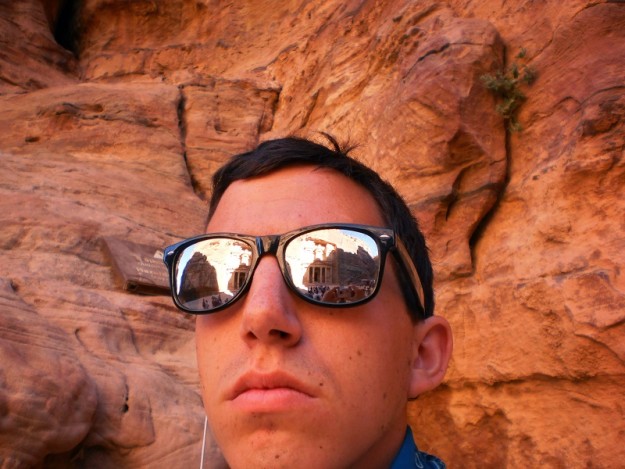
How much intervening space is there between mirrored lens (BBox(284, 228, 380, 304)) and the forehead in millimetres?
105

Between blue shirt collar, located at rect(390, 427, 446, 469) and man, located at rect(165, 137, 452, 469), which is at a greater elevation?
man, located at rect(165, 137, 452, 469)

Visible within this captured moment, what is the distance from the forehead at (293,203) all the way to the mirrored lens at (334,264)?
10cm

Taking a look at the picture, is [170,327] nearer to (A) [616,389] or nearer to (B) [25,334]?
(B) [25,334]

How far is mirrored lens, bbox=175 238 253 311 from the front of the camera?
1.60 m

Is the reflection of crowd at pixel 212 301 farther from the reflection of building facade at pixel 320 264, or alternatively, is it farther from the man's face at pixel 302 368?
the reflection of building facade at pixel 320 264

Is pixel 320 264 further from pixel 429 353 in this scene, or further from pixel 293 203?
pixel 429 353

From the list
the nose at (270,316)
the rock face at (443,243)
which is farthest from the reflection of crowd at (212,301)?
the rock face at (443,243)

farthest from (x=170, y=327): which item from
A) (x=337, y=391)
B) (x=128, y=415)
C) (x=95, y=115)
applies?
(x=95, y=115)

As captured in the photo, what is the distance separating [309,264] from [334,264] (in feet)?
0.25

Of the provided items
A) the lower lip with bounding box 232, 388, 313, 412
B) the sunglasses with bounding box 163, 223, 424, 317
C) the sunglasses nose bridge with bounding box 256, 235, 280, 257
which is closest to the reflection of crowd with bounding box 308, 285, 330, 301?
the sunglasses with bounding box 163, 223, 424, 317

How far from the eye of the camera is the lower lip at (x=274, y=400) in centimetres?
135

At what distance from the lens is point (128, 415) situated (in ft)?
11.7

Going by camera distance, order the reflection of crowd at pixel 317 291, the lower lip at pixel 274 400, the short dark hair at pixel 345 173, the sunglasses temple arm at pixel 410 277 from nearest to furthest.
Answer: the lower lip at pixel 274 400
the reflection of crowd at pixel 317 291
the sunglasses temple arm at pixel 410 277
the short dark hair at pixel 345 173

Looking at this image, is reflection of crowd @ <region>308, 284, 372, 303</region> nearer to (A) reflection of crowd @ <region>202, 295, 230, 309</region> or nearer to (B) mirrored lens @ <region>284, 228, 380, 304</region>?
(B) mirrored lens @ <region>284, 228, 380, 304</region>
